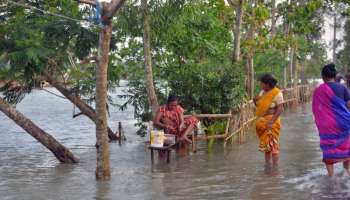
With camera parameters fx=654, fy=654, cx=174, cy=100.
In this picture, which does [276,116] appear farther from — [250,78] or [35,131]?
[250,78]

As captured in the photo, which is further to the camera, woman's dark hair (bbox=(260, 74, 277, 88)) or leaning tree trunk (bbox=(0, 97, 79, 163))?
leaning tree trunk (bbox=(0, 97, 79, 163))

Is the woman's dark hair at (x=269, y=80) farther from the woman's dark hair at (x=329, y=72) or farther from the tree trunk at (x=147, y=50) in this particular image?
the tree trunk at (x=147, y=50)

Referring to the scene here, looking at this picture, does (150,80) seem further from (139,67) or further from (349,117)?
(349,117)

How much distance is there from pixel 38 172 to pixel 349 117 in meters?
6.06

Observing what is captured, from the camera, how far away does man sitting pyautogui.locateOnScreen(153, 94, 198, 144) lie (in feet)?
41.5

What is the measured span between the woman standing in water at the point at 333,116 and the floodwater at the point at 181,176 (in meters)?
0.51

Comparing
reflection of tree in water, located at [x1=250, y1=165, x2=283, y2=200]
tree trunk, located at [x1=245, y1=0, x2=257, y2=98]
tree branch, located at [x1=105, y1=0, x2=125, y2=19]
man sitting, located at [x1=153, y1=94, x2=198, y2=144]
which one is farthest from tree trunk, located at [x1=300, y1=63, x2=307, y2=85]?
tree branch, located at [x1=105, y1=0, x2=125, y2=19]

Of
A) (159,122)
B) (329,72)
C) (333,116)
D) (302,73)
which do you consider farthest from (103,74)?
(302,73)

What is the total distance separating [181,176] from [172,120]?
82.8 inches

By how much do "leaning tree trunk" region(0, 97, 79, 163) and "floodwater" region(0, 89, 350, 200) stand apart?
27 centimetres

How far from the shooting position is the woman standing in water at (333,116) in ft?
30.3

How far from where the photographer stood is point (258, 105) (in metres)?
10.8

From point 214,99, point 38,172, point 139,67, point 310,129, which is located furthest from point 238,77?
point 38,172

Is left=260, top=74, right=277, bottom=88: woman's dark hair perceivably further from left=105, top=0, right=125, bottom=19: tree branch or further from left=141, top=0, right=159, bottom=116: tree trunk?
left=141, top=0, right=159, bottom=116: tree trunk
